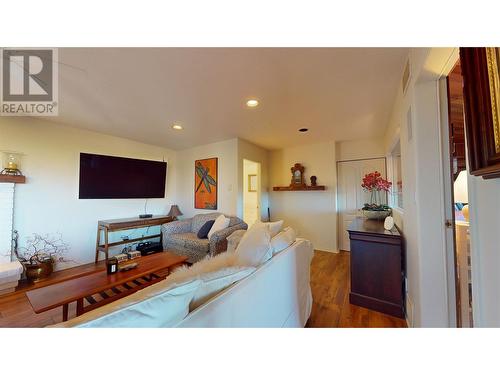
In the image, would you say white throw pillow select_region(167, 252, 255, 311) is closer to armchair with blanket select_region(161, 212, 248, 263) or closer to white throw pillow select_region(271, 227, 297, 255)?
white throw pillow select_region(271, 227, 297, 255)

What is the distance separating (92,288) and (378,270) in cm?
261

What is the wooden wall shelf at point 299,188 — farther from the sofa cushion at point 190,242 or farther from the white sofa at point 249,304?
the white sofa at point 249,304

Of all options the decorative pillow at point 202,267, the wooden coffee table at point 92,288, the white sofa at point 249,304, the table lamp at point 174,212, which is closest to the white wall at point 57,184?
the table lamp at point 174,212

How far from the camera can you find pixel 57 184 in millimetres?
2898

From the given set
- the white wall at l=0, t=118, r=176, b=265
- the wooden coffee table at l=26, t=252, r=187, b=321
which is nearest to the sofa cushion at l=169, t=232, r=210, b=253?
the wooden coffee table at l=26, t=252, r=187, b=321

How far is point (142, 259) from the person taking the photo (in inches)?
90.0

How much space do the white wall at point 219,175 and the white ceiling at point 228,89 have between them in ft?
1.60

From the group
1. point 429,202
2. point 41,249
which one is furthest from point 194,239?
point 429,202

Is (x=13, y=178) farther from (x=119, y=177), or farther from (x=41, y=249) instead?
(x=119, y=177)

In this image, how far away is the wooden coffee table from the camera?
1.38 metres

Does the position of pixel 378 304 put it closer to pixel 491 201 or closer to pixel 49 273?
pixel 491 201

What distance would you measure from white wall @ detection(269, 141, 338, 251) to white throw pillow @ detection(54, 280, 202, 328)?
3.66 m

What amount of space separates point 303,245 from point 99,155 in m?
3.62
